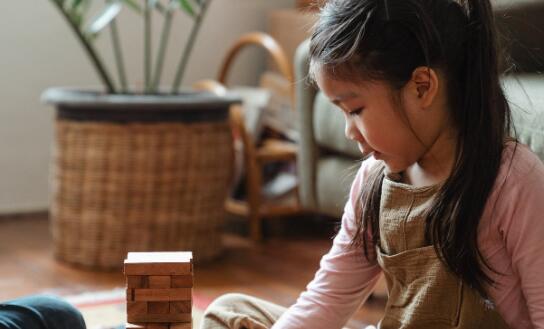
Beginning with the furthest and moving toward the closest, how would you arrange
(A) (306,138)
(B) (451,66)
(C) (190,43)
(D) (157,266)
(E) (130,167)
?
1. (C) (190,43)
2. (E) (130,167)
3. (A) (306,138)
4. (B) (451,66)
5. (D) (157,266)

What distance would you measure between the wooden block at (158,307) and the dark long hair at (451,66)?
0.30 meters

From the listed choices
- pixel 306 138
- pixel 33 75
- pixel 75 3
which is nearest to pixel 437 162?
pixel 306 138

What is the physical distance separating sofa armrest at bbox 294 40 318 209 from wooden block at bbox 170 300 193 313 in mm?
1017

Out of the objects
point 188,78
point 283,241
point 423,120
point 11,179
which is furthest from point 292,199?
point 423,120

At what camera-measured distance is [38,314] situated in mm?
1024

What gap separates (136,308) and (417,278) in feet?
1.08

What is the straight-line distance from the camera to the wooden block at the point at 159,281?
802mm

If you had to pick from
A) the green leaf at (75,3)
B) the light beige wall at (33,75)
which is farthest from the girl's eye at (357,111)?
the light beige wall at (33,75)

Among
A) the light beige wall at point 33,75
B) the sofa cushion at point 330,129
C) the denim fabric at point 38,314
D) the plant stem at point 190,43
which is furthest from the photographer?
the light beige wall at point 33,75

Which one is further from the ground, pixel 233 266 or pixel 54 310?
pixel 54 310

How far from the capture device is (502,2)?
149cm

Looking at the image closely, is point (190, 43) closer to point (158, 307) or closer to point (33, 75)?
point (33, 75)

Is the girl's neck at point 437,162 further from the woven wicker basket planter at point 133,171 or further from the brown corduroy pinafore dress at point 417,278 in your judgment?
the woven wicker basket planter at point 133,171

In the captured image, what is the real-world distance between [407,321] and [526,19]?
71cm
